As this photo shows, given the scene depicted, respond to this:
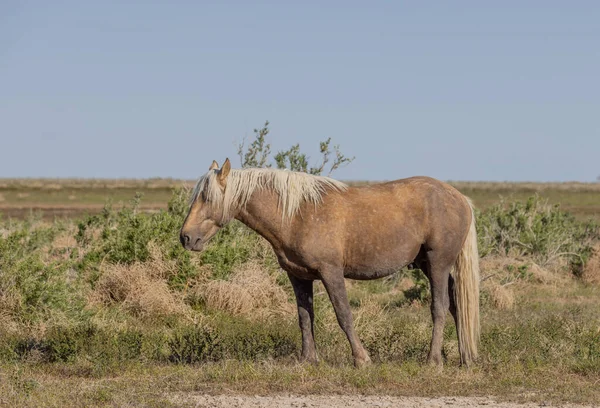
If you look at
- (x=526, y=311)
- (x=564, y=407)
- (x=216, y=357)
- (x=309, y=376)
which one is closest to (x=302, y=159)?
(x=526, y=311)

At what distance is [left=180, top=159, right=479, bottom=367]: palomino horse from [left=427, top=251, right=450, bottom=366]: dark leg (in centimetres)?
1

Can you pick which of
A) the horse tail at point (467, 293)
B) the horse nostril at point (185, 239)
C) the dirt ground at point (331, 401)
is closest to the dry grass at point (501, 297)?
the horse tail at point (467, 293)

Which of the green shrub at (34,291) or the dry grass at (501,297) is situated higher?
the green shrub at (34,291)

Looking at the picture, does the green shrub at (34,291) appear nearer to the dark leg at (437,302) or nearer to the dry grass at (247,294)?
the dry grass at (247,294)

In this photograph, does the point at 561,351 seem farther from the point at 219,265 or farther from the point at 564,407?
the point at 219,265

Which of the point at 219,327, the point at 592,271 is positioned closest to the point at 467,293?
the point at 219,327

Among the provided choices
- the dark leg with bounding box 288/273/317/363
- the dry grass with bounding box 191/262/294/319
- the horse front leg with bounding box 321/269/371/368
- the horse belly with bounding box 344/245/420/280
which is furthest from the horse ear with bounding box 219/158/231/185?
the dry grass with bounding box 191/262/294/319

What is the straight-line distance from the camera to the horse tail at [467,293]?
9.68 m

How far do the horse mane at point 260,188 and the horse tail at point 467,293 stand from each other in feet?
5.60

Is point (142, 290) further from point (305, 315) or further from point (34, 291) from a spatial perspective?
point (305, 315)

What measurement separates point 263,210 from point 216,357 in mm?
2171

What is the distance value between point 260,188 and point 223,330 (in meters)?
2.93

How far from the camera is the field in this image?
838 cm

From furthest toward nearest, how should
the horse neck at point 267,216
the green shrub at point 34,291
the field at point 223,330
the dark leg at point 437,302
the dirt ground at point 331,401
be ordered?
the green shrub at point 34,291, the dark leg at point 437,302, the horse neck at point 267,216, the field at point 223,330, the dirt ground at point 331,401
